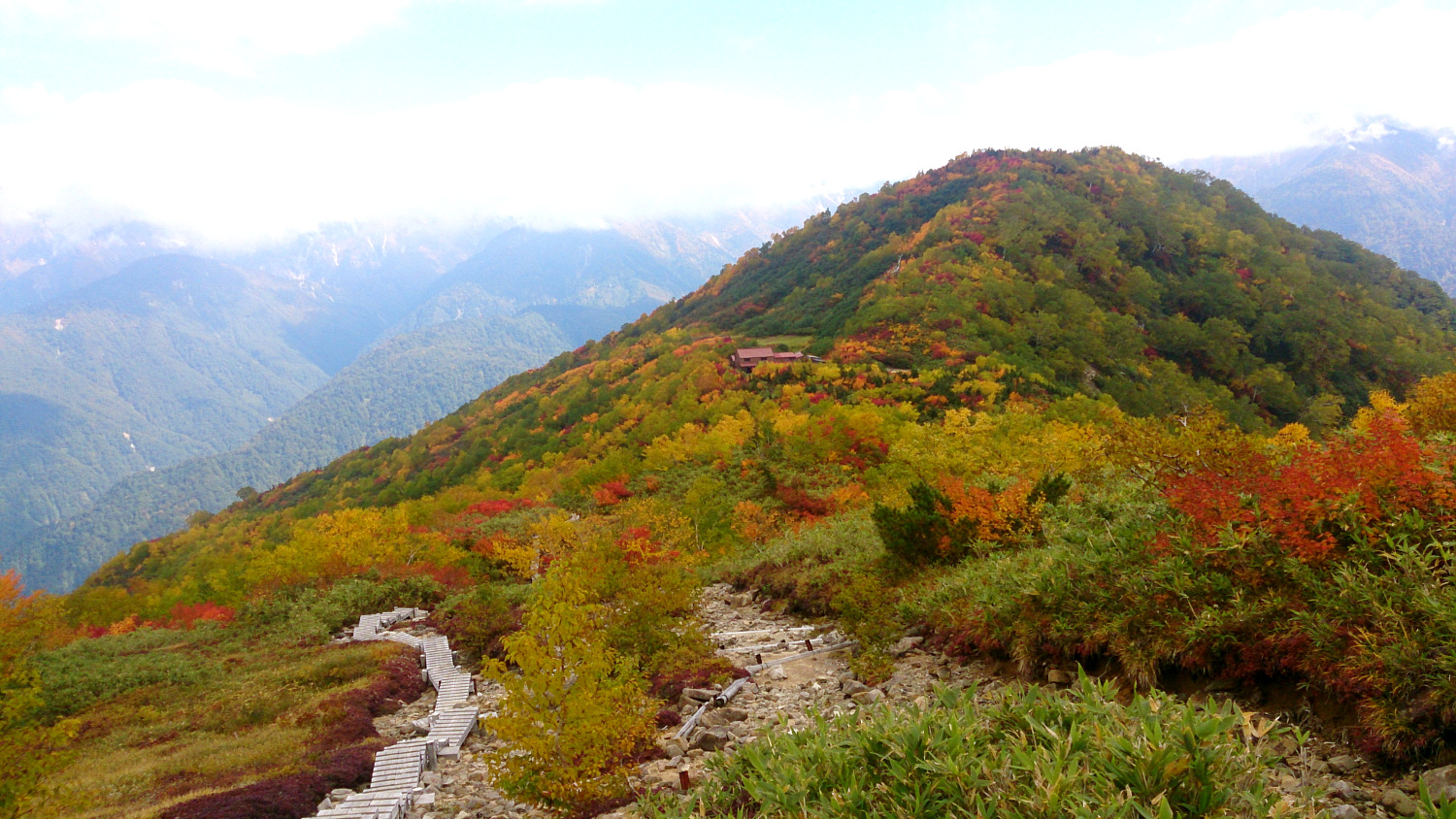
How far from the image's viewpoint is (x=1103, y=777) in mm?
3914

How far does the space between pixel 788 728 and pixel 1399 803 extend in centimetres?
538

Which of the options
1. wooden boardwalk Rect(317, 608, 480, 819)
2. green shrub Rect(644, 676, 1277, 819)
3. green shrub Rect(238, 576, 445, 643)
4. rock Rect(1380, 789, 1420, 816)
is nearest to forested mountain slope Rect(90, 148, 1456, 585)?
green shrub Rect(238, 576, 445, 643)

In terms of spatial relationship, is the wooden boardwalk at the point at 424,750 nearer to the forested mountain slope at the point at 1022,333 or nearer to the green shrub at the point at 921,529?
the green shrub at the point at 921,529

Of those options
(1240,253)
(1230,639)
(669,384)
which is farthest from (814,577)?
(1240,253)

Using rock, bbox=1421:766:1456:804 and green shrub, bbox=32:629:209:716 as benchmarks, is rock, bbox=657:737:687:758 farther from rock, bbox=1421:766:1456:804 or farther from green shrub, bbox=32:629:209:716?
green shrub, bbox=32:629:209:716

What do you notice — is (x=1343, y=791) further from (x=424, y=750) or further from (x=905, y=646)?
(x=424, y=750)

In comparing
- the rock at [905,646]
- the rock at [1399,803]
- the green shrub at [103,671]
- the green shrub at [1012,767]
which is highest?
the green shrub at [1012,767]

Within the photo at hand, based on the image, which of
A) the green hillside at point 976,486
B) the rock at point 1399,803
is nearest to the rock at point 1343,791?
the rock at point 1399,803

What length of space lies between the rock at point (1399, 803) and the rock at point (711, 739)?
781 centimetres

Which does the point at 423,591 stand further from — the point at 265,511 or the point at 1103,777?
the point at 265,511

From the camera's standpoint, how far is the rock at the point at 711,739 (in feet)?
34.4

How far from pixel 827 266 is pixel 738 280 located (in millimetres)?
28179

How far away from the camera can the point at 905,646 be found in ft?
42.4

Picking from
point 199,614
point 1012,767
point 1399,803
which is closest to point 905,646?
point 1399,803
